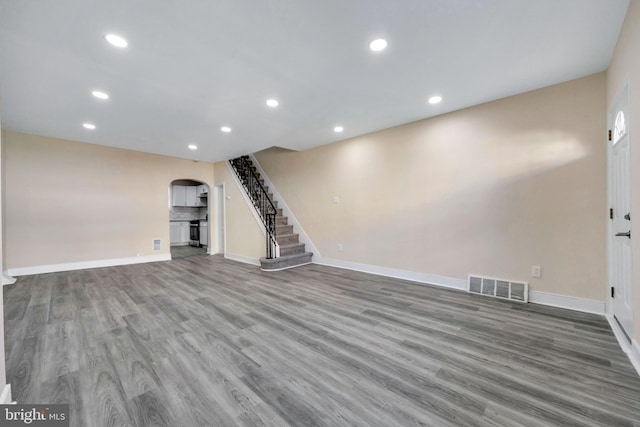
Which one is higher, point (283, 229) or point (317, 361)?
point (283, 229)

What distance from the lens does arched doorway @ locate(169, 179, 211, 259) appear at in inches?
358

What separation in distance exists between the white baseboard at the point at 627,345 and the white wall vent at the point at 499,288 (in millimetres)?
732

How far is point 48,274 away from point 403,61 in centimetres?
691

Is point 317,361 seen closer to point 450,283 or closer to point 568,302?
point 450,283

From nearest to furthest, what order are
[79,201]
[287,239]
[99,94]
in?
[99,94], [79,201], [287,239]

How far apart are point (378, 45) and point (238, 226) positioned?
17.0 ft

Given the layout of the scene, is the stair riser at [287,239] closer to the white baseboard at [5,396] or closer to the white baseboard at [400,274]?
the white baseboard at [400,274]

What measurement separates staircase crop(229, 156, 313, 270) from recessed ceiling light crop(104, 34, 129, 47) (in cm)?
357

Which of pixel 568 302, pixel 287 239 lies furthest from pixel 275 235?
pixel 568 302

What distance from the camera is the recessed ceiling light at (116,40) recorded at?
209 centimetres

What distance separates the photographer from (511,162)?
3262mm

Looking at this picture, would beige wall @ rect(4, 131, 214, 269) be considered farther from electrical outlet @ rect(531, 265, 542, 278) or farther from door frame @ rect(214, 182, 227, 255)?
electrical outlet @ rect(531, 265, 542, 278)

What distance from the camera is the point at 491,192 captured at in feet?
11.2

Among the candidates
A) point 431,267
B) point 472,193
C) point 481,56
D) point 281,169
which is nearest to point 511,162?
point 472,193
